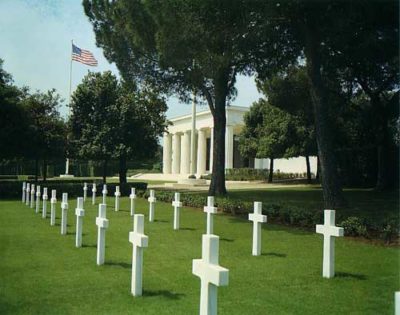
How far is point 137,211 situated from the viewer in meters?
17.7

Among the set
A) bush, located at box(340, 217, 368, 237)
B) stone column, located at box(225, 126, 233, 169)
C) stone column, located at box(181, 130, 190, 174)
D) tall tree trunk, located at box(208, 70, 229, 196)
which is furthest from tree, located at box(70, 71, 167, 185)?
stone column, located at box(181, 130, 190, 174)

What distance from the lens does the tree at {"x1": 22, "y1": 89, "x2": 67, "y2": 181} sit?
88.1 feet

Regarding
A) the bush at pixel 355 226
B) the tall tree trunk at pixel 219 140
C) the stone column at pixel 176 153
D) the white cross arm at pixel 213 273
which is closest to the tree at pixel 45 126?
the tall tree trunk at pixel 219 140

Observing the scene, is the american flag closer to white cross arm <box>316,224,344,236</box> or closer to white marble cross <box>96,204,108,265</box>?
white marble cross <box>96,204,108,265</box>

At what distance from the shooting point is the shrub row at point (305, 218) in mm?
10750

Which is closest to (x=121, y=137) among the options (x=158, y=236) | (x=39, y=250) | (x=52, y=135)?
(x=52, y=135)

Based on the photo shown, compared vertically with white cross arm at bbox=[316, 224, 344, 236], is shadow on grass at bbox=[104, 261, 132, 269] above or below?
below

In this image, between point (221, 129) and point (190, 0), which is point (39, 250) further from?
point (221, 129)

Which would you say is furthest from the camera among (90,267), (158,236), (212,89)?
(212,89)

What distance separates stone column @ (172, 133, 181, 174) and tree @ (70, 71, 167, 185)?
1523 inches

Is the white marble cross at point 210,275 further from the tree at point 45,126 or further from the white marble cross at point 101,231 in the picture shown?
the tree at point 45,126

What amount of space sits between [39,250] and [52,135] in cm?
1913

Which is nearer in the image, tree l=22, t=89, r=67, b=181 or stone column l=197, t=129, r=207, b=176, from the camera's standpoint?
tree l=22, t=89, r=67, b=181

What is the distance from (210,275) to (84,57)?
112 ft
